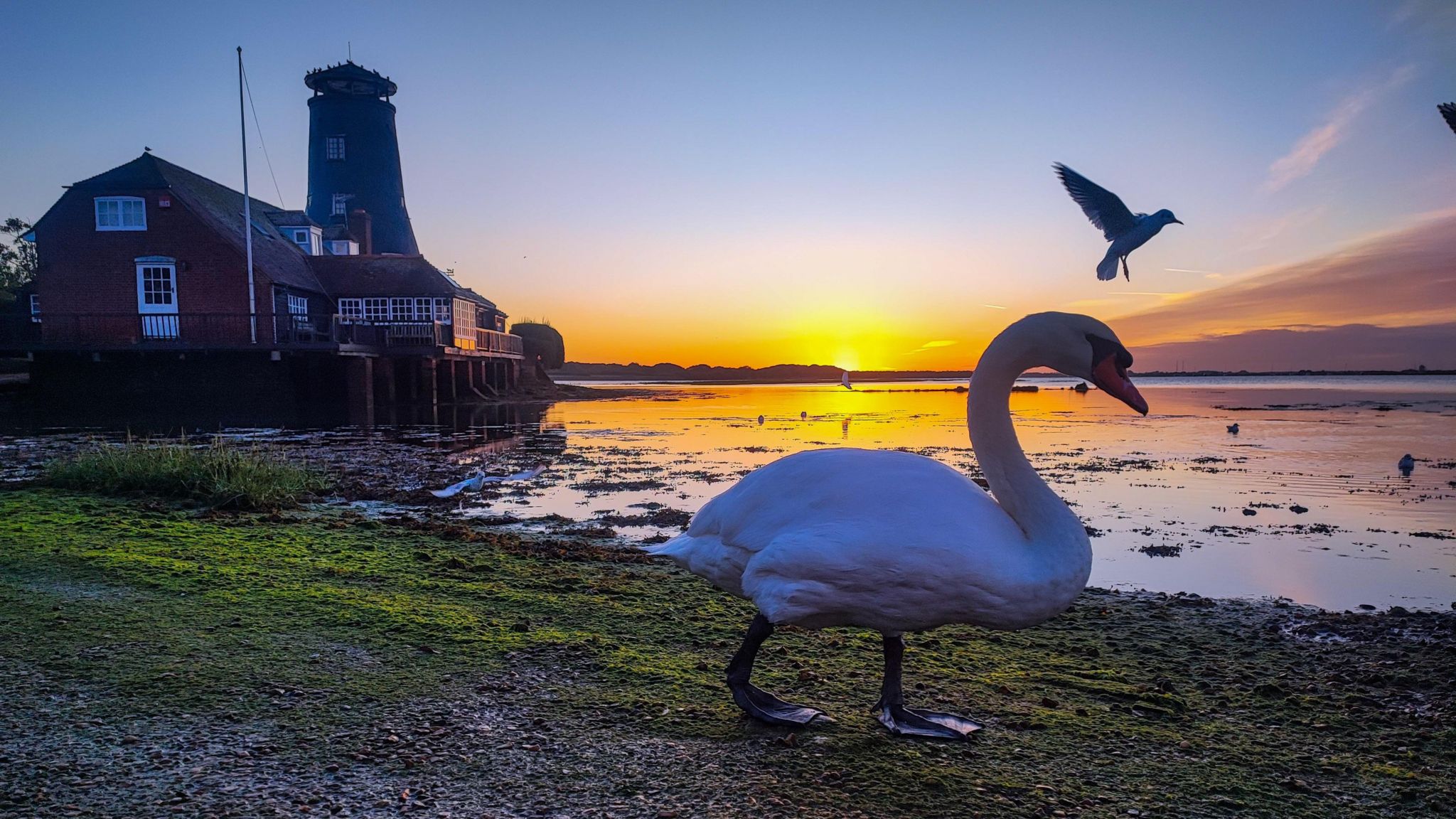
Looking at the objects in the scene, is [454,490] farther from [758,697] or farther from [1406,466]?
[1406,466]

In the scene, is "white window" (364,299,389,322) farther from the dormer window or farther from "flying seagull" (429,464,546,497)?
"flying seagull" (429,464,546,497)

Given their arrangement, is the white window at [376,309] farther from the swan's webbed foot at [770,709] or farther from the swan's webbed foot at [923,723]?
the swan's webbed foot at [923,723]

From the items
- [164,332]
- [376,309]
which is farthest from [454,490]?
[376,309]

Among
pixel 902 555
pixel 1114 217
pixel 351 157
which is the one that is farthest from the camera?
pixel 351 157

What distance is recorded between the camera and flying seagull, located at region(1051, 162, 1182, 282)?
4836mm

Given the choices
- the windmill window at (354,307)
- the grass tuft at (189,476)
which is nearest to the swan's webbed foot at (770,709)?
the grass tuft at (189,476)

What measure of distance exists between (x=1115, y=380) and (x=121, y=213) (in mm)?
41366

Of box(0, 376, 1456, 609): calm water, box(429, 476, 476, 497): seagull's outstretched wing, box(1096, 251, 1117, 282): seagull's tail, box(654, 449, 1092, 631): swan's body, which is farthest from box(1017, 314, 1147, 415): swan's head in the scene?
box(429, 476, 476, 497): seagull's outstretched wing

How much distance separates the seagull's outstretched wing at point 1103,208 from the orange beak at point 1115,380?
1945 mm

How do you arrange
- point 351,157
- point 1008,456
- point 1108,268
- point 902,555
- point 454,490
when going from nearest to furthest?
1. point 902,555
2. point 1008,456
3. point 1108,268
4. point 454,490
5. point 351,157

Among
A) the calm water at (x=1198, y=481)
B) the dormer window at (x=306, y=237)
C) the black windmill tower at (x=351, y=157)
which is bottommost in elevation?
the calm water at (x=1198, y=481)

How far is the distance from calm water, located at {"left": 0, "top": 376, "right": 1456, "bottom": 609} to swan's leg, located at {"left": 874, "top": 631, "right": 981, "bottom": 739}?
185 inches

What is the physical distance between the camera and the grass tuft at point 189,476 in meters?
9.51

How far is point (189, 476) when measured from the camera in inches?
395
